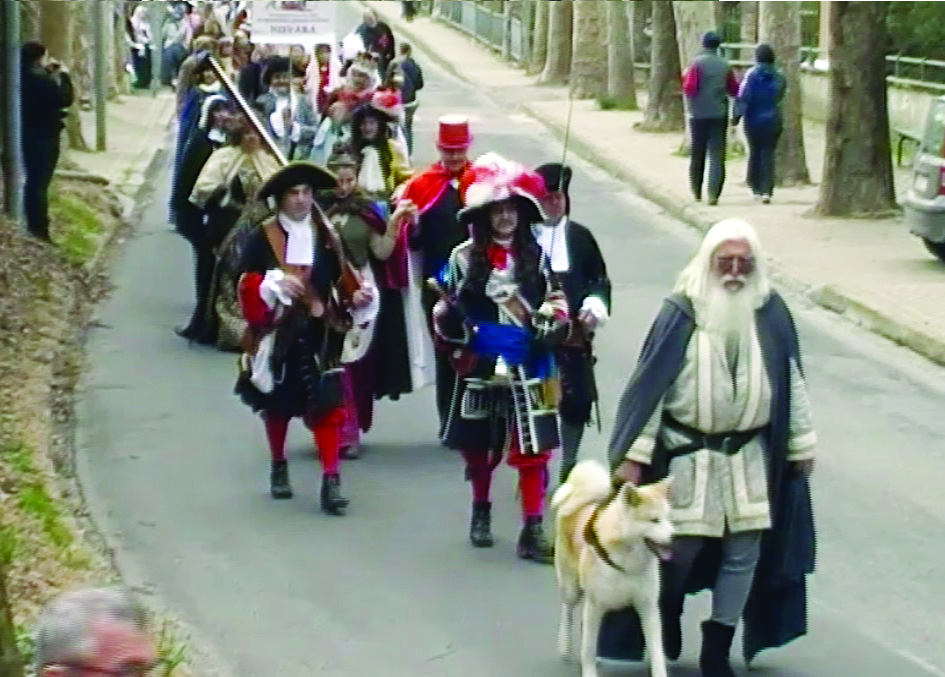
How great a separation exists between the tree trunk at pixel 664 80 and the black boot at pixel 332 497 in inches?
898

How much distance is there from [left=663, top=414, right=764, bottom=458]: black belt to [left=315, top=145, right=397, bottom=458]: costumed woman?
3.28 metres

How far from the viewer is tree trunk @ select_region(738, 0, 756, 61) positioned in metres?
37.7

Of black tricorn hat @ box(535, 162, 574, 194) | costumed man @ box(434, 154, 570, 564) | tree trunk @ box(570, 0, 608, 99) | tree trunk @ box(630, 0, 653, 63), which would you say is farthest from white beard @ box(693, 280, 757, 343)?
tree trunk @ box(630, 0, 653, 63)

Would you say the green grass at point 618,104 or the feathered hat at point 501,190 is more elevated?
the feathered hat at point 501,190

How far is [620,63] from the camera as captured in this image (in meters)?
39.5

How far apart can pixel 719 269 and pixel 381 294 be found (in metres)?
4.47

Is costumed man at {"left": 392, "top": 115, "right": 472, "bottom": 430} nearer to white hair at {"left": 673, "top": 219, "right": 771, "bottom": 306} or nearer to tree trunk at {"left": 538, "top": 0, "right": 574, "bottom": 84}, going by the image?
white hair at {"left": 673, "top": 219, "right": 771, "bottom": 306}

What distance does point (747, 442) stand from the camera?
758cm

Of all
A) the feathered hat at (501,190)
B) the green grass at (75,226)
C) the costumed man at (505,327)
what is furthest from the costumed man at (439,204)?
the green grass at (75,226)

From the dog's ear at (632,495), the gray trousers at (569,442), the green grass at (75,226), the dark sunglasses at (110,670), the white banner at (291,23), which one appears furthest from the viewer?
the white banner at (291,23)

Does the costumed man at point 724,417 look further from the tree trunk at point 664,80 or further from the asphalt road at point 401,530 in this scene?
the tree trunk at point 664,80

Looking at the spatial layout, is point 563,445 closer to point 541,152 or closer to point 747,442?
point 747,442

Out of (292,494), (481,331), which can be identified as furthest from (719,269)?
(292,494)

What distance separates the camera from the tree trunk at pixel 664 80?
32844mm
